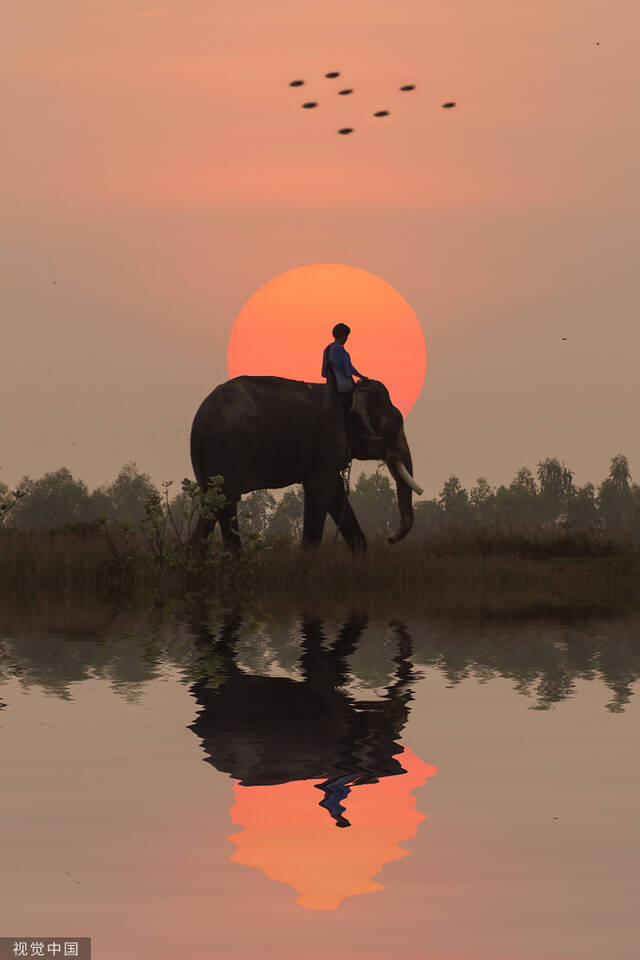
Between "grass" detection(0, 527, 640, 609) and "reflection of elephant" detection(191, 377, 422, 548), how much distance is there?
3.05 ft

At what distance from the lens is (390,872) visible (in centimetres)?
581

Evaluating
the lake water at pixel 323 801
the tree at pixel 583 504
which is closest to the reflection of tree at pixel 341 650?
the lake water at pixel 323 801

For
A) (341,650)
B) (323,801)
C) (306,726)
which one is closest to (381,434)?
(341,650)

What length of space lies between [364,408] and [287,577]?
4261mm

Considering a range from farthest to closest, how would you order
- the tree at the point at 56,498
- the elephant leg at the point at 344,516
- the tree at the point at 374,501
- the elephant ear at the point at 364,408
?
1. the tree at the point at 374,501
2. the tree at the point at 56,498
3. the elephant ear at the point at 364,408
4. the elephant leg at the point at 344,516

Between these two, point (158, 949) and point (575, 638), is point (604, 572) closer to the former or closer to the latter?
point (575, 638)

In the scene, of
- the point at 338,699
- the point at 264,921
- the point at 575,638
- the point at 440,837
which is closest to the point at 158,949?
the point at 264,921

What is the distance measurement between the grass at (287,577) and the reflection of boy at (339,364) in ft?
6.88

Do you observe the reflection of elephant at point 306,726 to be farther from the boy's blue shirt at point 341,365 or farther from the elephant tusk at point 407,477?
the elephant tusk at point 407,477

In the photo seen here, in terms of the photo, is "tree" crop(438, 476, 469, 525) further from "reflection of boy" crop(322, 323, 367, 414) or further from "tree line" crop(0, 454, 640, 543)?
"reflection of boy" crop(322, 323, 367, 414)

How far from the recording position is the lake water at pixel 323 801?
207 inches

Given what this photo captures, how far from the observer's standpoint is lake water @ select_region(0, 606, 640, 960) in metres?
5.25

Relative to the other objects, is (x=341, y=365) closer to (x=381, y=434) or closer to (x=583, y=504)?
(x=381, y=434)

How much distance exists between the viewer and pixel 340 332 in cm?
2106
